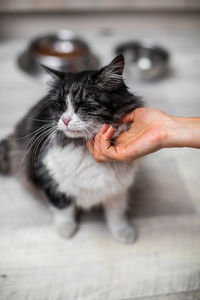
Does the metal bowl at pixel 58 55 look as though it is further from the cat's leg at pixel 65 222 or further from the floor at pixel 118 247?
the cat's leg at pixel 65 222

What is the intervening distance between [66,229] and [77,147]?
436 mm

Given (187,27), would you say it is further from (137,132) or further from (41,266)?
(41,266)

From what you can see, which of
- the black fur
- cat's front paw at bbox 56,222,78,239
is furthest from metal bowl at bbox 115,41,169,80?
cat's front paw at bbox 56,222,78,239

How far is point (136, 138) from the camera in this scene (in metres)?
0.95

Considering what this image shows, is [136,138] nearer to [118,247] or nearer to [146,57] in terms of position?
[118,247]

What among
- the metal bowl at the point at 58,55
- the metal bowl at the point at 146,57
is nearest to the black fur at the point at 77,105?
the metal bowl at the point at 58,55

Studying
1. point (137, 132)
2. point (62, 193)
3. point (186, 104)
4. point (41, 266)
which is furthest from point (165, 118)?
point (186, 104)

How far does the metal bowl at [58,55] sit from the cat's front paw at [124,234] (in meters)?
1.25

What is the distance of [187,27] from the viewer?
296cm

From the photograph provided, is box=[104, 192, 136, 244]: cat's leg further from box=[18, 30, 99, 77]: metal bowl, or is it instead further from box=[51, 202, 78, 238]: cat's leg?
box=[18, 30, 99, 77]: metal bowl

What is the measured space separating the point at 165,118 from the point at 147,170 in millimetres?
750

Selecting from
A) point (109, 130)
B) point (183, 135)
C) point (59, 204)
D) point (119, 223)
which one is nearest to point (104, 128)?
point (109, 130)

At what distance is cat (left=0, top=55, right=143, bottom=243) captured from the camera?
978 mm

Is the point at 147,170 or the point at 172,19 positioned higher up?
the point at 172,19
